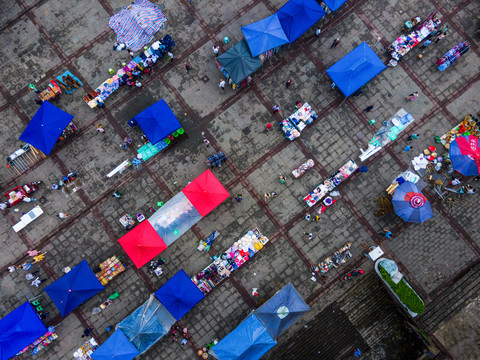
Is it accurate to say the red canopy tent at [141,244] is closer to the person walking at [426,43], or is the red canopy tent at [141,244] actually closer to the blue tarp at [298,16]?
the blue tarp at [298,16]

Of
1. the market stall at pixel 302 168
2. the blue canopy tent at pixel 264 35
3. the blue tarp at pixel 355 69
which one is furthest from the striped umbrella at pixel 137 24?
the market stall at pixel 302 168

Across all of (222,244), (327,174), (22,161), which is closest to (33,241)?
(22,161)

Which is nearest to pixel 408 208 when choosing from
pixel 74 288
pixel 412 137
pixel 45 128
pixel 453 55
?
pixel 412 137

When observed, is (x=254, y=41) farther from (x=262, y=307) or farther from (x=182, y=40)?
(x=262, y=307)

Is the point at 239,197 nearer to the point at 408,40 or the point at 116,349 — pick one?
the point at 116,349

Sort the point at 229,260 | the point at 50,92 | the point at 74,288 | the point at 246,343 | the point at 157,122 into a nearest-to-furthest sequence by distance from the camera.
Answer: the point at 246,343
the point at 74,288
the point at 157,122
the point at 229,260
the point at 50,92
